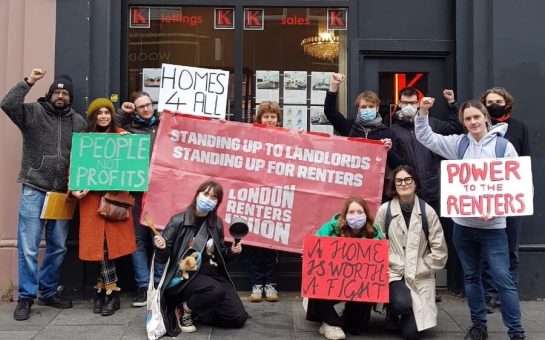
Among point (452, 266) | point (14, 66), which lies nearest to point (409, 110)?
point (452, 266)

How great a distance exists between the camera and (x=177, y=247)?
18.0 ft

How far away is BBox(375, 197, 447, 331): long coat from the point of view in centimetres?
541

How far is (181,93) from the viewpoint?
665 centimetres

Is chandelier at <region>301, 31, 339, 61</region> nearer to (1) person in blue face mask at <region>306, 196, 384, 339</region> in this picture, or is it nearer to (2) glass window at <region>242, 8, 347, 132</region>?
(2) glass window at <region>242, 8, 347, 132</region>

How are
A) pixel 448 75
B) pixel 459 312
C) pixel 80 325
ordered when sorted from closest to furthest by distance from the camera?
pixel 80 325, pixel 459 312, pixel 448 75

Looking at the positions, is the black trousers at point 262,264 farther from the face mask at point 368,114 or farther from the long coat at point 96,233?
the face mask at point 368,114

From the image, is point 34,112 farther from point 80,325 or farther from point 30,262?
point 80,325

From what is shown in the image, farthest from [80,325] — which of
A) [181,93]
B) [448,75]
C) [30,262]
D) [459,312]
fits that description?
[448,75]

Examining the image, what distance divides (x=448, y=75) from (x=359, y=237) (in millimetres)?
2724

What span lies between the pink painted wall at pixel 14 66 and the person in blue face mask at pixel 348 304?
324cm

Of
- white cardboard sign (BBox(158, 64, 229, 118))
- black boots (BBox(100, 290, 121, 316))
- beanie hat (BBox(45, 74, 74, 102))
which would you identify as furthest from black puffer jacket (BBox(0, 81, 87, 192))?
black boots (BBox(100, 290, 121, 316))

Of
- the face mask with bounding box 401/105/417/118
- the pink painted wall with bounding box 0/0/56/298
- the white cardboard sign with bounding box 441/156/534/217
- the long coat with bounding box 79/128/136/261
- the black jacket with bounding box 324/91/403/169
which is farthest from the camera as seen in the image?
the pink painted wall with bounding box 0/0/56/298

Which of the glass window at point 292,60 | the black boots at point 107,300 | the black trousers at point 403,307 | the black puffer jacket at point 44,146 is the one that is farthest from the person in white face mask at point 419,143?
the black puffer jacket at point 44,146

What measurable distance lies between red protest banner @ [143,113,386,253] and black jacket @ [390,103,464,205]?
332 mm
